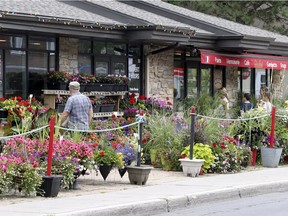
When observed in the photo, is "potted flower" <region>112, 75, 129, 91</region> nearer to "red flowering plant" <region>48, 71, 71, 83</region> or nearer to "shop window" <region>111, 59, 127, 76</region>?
"shop window" <region>111, 59, 127, 76</region>

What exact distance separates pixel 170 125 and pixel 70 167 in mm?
4645

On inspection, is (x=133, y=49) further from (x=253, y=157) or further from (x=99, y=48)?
(x=253, y=157)

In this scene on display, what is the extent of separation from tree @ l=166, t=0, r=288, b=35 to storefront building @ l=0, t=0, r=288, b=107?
23.3 ft

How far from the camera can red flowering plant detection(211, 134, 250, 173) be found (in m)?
15.9

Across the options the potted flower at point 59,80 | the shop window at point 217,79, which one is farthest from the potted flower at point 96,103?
the shop window at point 217,79

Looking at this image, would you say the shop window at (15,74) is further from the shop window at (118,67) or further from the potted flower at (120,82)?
the shop window at (118,67)

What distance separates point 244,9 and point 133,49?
15.0m

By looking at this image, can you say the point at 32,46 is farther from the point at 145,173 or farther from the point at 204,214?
the point at 204,214

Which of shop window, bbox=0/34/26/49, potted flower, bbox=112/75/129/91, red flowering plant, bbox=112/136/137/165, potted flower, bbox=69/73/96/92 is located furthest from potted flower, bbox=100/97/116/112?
red flowering plant, bbox=112/136/137/165

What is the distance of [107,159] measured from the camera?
1328 cm

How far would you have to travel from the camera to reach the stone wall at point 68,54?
20078 mm

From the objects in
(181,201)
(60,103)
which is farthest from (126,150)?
(60,103)

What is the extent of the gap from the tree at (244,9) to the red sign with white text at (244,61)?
28.6ft

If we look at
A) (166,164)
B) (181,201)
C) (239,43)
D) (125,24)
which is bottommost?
(181,201)
